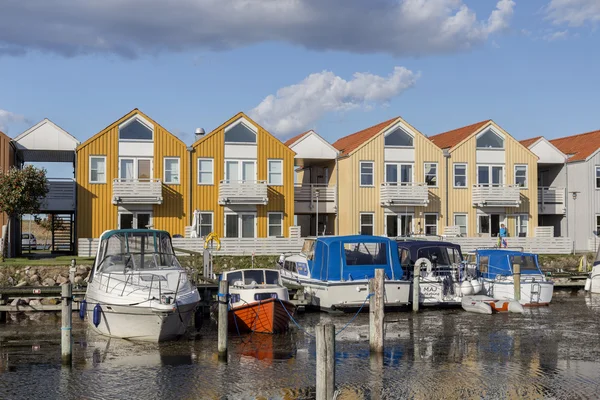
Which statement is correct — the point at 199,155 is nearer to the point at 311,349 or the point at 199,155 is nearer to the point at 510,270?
the point at 510,270

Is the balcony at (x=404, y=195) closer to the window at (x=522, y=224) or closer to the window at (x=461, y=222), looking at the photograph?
the window at (x=461, y=222)

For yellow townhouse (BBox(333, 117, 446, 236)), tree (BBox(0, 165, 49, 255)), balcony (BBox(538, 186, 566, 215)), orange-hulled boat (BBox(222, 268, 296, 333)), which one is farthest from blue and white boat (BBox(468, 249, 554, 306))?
tree (BBox(0, 165, 49, 255))

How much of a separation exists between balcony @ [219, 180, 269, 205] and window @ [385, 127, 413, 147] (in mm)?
9286

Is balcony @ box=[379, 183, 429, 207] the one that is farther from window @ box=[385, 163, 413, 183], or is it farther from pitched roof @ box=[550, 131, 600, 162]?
pitched roof @ box=[550, 131, 600, 162]

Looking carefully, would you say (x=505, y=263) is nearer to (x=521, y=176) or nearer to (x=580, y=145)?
(x=521, y=176)

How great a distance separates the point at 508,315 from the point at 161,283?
46.6 ft

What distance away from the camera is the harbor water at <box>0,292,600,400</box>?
18031 millimetres

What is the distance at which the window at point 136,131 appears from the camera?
4712cm

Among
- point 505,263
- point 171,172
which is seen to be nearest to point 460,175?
point 505,263

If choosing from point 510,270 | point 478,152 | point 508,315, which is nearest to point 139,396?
point 508,315

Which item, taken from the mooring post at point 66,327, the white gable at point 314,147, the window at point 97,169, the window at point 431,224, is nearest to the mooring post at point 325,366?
the mooring post at point 66,327

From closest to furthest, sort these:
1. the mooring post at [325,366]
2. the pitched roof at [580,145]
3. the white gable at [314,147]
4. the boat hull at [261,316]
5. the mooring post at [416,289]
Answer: the mooring post at [325,366], the boat hull at [261,316], the mooring post at [416,289], the white gable at [314,147], the pitched roof at [580,145]

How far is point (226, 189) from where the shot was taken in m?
47.5

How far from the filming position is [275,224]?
4934cm
